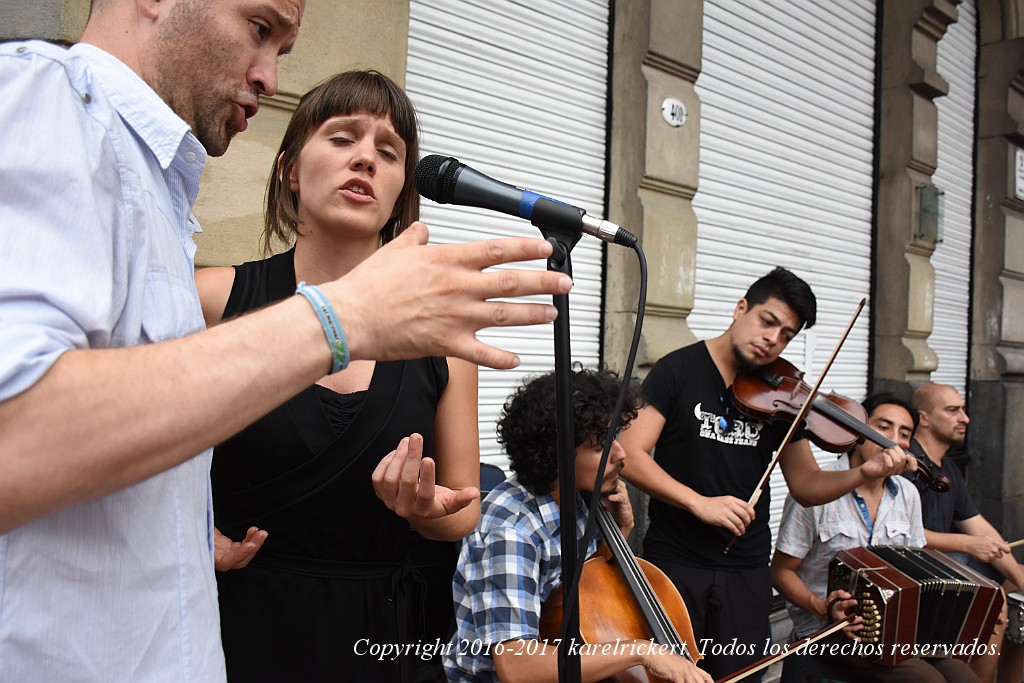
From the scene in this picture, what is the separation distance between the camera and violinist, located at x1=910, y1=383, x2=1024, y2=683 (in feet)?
12.9

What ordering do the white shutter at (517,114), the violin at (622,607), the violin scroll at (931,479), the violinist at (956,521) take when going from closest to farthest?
the violin at (622,607) → the violin scroll at (931,479) → the white shutter at (517,114) → the violinist at (956,521)

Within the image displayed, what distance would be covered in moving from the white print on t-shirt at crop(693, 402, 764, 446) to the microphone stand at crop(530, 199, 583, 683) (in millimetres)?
1901

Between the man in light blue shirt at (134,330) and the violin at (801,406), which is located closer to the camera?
the man in light blue shirt at (134,330)

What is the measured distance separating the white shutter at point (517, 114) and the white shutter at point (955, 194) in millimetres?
4656

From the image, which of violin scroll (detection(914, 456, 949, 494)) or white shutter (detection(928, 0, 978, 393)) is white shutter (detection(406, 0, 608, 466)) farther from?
white shutter (detection(928, 0, 978, 393))

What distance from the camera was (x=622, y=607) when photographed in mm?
2238

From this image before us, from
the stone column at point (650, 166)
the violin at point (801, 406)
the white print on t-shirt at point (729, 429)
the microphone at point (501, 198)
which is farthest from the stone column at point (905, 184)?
the microphone at point (501, 198)

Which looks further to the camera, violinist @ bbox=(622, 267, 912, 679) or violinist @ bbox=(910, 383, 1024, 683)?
violinist @ bbox=(910, 383, 1024, 683)

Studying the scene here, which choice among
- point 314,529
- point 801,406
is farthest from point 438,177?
point 801,406

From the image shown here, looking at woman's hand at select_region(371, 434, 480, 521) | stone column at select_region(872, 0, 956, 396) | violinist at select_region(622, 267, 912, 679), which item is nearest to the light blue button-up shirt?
woman's hand at select_region(371, 434, 480, 521)

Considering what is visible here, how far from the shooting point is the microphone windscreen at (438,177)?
1.28m

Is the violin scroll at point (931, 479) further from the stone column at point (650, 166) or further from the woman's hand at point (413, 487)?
the woman's hand at point (413, 487)

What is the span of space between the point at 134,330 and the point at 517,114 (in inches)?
140

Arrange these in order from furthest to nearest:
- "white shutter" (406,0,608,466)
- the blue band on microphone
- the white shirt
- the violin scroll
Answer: "white shutter" (406,0,608,466)
the violin scroll
the white shirt
the blue band on microphone
